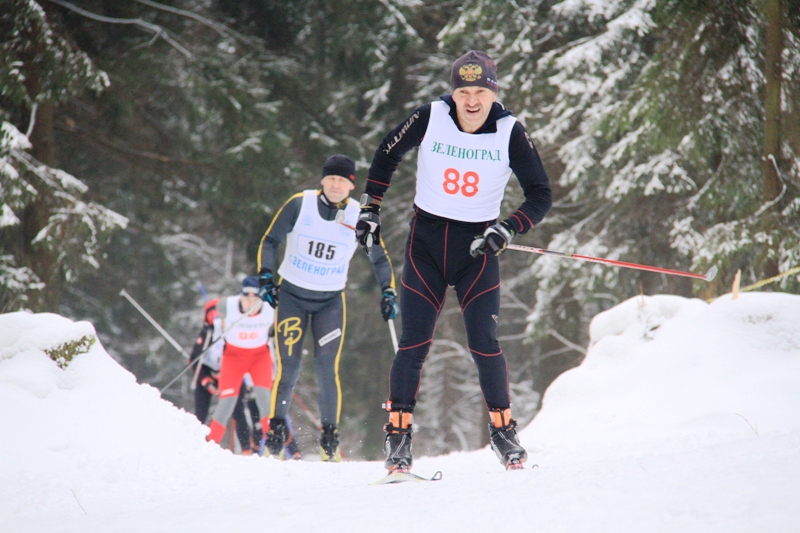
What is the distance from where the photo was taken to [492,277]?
3.54m

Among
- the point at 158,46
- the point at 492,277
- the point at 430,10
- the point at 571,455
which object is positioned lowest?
the point at 571,455

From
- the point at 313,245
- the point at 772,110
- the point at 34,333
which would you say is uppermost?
the point at 772,110

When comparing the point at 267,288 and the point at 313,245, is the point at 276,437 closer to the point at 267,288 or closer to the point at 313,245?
the point at 267,288

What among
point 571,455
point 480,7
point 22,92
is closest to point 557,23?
point 480,7

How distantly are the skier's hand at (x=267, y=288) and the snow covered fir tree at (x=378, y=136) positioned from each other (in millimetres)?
3939

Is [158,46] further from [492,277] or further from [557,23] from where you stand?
[492,277]

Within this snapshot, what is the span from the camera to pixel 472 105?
3.43 m

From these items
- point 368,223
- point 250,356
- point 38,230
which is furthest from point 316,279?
point 38,230

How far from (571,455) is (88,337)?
305cm

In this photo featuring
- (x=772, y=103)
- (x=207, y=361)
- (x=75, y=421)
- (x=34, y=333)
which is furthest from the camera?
(x=207, y=361)

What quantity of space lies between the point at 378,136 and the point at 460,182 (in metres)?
11.4

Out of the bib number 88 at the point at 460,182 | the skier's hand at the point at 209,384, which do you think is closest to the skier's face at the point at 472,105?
the bib number 88 at the point at 460,182

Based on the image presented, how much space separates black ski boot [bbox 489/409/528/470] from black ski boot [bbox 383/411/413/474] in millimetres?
431

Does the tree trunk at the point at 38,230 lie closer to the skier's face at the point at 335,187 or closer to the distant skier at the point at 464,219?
the skier's face at the point at 335,187
